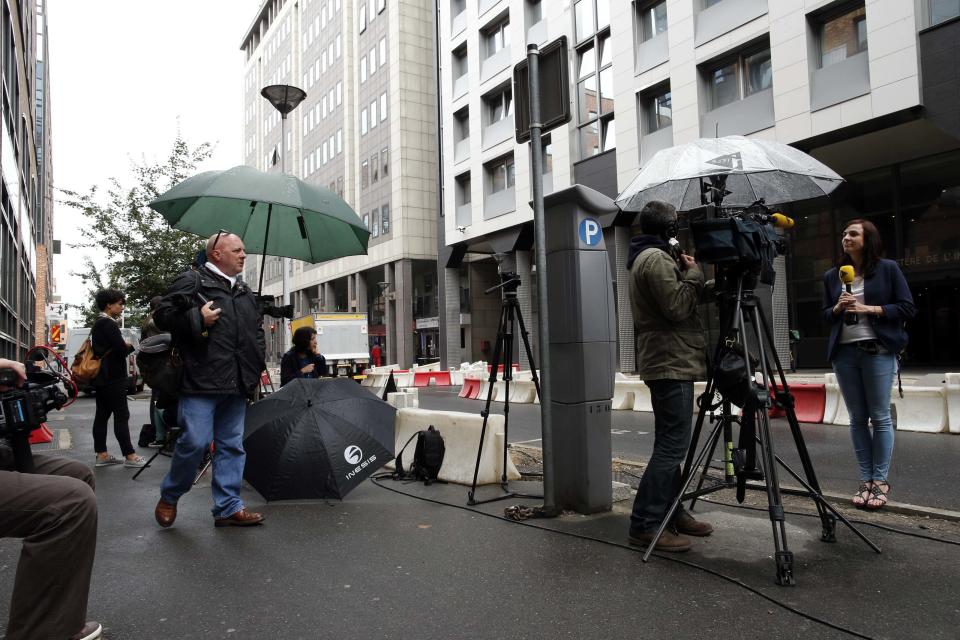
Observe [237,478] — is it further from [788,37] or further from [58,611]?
[788,37]

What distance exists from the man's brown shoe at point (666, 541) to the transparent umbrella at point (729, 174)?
2.12 meters

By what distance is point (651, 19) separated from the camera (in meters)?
24.7

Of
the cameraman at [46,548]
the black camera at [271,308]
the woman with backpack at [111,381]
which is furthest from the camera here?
the woman with backpack at [111,381]

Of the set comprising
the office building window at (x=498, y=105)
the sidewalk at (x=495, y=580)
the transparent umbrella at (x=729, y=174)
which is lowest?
the sidewalk at (x=495, y=580)

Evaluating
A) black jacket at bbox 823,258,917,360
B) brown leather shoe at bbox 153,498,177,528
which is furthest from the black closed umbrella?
black jacket at bbox 823,258,917,360

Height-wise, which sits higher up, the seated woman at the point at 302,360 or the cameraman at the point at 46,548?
the seated woman at the point at 302,360

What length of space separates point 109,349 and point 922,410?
1055 centimetres

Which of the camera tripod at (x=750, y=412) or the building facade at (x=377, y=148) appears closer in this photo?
the camera tripod at (x=750, y=412)

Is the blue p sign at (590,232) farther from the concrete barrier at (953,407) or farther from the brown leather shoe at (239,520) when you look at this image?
the concrete barrier at (953,407)

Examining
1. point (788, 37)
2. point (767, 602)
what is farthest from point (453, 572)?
point (788, 37)

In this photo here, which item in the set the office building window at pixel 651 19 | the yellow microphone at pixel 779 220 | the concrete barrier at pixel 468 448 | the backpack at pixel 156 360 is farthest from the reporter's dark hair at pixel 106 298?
the office building window at pixel 651 19

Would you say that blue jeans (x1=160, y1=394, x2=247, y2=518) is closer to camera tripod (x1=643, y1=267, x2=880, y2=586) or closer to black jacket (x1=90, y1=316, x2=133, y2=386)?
camera tripod (x1=643, y1=267, x2=880, y2=586)

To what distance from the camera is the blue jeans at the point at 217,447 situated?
4.80 m

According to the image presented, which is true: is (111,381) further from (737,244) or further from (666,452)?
(737,244)
